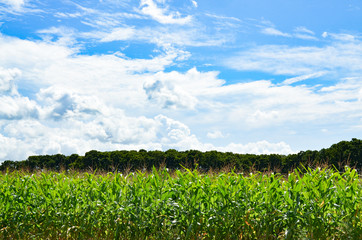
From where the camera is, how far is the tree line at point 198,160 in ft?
56.5

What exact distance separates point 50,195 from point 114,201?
59.6 inches

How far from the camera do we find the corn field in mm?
4930

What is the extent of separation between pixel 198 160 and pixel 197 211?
41.7ft

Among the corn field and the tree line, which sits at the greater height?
the tree line

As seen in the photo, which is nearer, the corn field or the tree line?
the corn field

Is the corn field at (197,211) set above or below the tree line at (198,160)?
below

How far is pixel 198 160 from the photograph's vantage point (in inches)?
701

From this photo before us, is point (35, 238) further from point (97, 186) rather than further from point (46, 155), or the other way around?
point (46, 155)

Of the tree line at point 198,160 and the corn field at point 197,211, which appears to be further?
the tree line at point 198,160

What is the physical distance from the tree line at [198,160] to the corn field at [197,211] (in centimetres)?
1114

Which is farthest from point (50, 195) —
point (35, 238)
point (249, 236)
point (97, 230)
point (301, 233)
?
point (301, 233)

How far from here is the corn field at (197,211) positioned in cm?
493

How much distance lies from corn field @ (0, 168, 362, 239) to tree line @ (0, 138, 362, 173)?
11137mm

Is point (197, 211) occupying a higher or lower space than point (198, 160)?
lower
